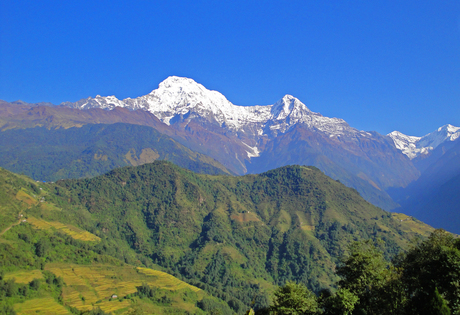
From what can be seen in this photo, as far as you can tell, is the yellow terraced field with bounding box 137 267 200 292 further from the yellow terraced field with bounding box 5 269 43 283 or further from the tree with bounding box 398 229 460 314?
the tree with bounding box 398 229 460 314

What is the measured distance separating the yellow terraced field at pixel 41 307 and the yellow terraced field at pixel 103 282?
6319mm

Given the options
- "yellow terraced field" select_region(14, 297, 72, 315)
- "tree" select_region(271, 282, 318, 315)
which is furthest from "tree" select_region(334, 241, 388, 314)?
"yellow terraced field" select_region(14, 297, 72, 315)

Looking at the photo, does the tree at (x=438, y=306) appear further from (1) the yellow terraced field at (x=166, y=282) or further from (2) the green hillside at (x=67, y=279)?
(1) the yellow terraced field at (x=166, y=282)

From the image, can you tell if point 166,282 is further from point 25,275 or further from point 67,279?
point 25,275

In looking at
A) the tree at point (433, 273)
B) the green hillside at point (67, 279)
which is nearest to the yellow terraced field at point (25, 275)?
the green hillside at point (67, 279)

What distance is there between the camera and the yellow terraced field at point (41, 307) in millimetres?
128625

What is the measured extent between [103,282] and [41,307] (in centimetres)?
3543

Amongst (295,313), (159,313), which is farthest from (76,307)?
(295,313)

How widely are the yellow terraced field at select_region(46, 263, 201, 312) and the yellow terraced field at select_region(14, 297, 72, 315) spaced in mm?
6319

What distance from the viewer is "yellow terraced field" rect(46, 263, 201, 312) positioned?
148m

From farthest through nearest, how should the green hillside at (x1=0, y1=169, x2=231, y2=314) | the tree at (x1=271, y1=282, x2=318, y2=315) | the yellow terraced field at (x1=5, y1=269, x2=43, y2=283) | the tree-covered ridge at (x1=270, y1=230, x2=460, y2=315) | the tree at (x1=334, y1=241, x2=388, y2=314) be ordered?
the yellow terraced field at (x1=5, y1=269, x2=43, y2=283) → the green hillside at (x1=0, y1=169, x2=231, y2=314) → the tree at (x1=271, y1=282, x2=318, y2=315) → the tree at (x1=334, y1=241, x2=388, y2=314) → the tree-covered ridge at (x1=270, y1=230, x2=460, y2=315)

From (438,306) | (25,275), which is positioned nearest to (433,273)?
(438,306)

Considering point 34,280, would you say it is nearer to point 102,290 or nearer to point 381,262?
point 102,290

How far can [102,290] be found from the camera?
522 feet
